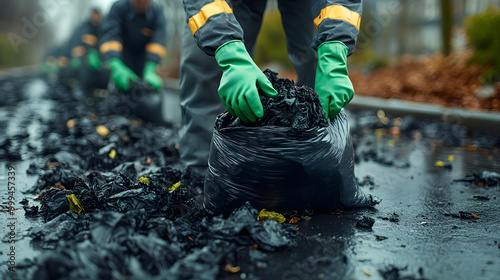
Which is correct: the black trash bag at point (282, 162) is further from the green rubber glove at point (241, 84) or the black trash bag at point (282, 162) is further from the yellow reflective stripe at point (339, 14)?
the yellow reflective stripe at point (339, 14)

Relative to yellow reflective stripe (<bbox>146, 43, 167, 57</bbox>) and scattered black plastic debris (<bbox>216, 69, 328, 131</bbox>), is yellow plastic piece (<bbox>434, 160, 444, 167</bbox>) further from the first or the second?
yellow reflective stripe (<bbox>146, 43, 167, 57</bbox>)

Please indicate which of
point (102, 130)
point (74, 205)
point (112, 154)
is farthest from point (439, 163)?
point (102, 130)

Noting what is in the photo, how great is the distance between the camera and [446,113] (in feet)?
18.8

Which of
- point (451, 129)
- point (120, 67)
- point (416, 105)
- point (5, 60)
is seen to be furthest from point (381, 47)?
point (5, 60)

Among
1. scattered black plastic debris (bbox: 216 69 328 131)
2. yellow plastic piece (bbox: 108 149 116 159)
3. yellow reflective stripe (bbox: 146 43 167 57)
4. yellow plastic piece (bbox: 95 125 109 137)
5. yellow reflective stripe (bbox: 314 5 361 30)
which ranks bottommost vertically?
yellow plastic piece (bbox: 108 149 116 159)

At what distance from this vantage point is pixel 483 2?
583 inches

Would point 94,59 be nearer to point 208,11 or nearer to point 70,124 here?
point 70,124

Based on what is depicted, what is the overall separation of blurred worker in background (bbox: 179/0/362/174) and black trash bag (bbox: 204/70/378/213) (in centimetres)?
12

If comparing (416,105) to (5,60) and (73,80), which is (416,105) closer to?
(73,80)

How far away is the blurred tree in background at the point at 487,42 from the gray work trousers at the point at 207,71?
14.5 feet

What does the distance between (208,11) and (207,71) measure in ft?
2.34

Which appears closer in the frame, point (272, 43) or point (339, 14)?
point (339, 14)

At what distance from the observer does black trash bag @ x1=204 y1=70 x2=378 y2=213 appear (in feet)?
7.17

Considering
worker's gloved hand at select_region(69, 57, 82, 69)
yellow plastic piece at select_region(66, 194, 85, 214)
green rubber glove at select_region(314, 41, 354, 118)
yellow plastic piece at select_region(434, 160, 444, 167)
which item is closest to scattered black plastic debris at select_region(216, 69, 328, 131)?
green rubber glove at select_region(314, 41, 354, 118)
